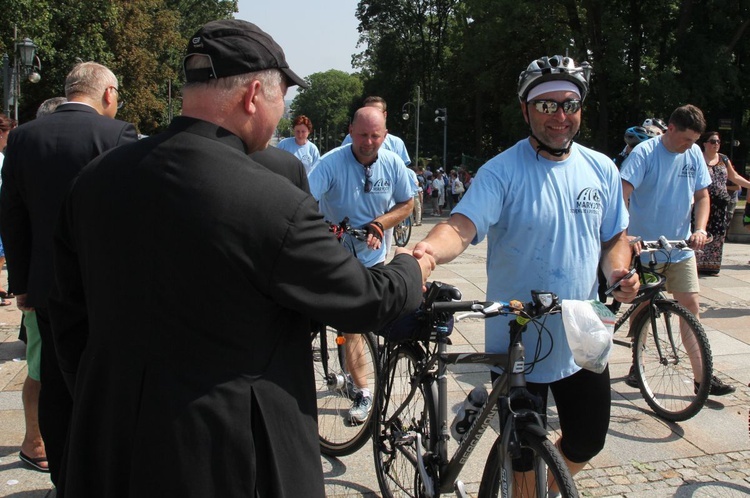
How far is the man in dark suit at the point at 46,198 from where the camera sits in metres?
3.27

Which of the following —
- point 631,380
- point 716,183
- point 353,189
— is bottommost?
point 631,380

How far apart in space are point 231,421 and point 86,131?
2165 millimetres

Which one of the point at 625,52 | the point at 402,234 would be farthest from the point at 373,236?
the point at 625,52

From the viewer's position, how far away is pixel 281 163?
2.99m

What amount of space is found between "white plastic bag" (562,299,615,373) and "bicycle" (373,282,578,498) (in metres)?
0.14

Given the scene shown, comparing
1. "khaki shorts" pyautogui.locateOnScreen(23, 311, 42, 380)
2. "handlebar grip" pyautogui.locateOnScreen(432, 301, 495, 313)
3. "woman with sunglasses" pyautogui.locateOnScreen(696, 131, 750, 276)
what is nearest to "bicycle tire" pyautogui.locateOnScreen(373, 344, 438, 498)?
"handlebar grip" pyautogui.locateOnScreen(432, 301, 495, 313)

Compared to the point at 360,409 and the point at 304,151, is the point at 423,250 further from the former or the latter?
the point at 304,151

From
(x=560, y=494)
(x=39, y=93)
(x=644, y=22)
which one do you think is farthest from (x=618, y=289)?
(x=39, y=93)

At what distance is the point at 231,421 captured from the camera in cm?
162

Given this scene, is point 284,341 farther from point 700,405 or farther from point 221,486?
point 700,405

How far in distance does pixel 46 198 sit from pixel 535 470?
8.02 feet

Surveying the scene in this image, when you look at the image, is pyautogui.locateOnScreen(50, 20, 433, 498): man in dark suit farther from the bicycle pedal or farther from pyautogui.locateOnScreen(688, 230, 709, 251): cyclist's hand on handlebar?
pyautogui.locateOnScreen(688, 230, 709, 251): cyclist's hand on handlebar

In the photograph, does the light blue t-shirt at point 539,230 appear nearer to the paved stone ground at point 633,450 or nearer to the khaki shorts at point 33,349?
the paved stone ground at point 633,450

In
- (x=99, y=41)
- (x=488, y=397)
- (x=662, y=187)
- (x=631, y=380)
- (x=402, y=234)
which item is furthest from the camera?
(x=99, y=41)
